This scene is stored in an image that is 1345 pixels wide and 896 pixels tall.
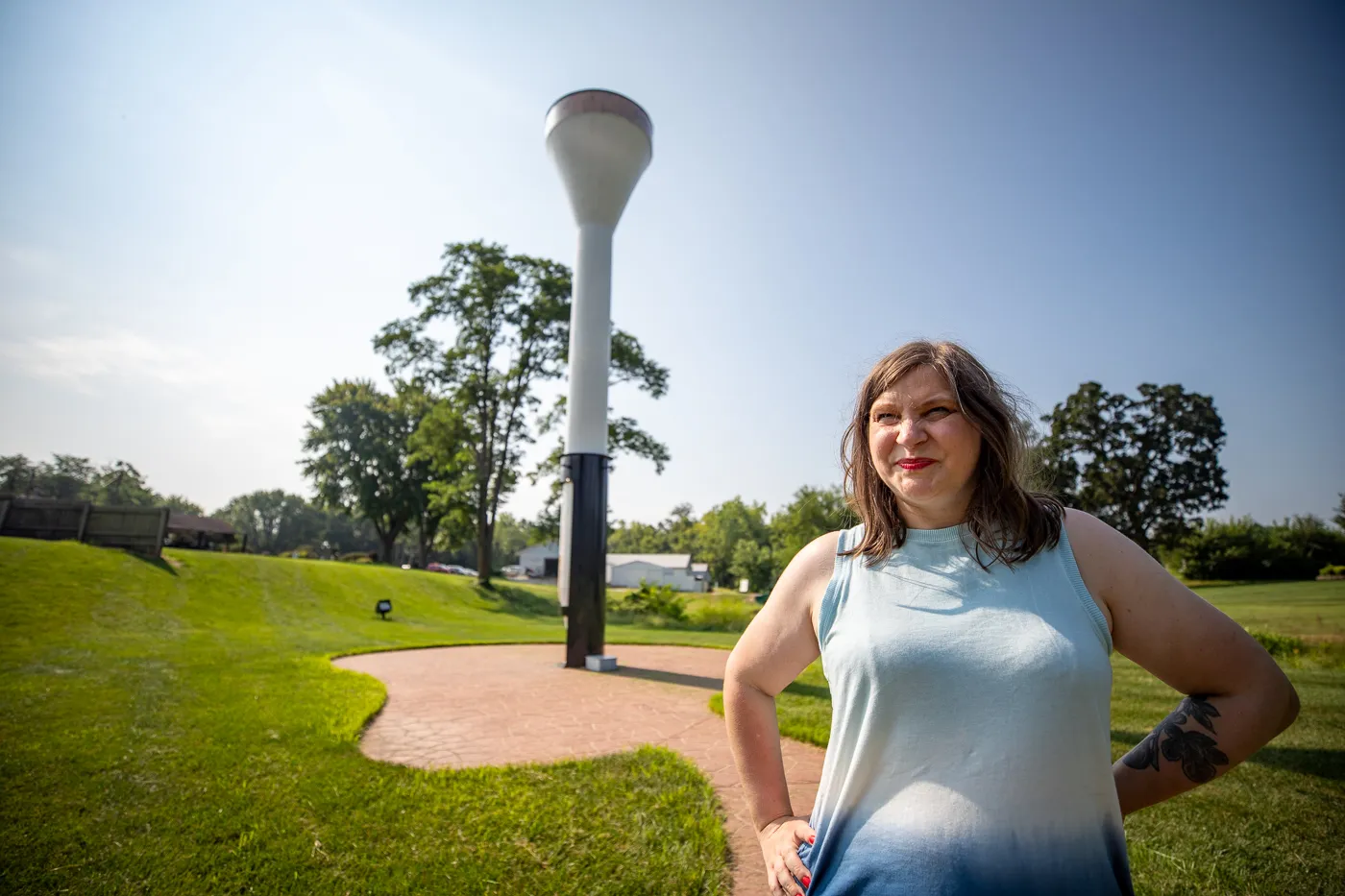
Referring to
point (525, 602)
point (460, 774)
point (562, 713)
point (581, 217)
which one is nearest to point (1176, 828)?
point (460, 774)

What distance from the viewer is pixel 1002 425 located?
5.22 feet

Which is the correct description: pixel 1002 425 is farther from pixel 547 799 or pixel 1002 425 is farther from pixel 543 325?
pixel 543 325

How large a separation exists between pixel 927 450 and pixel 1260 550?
22458 millimetres

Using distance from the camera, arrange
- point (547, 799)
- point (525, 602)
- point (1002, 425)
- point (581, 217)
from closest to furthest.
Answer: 1. point (1002, 425)
2. point (547, 799)
3. point (581, 217)
4. point (525, 602)

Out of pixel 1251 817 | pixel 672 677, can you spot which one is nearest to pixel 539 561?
pixel 672 677

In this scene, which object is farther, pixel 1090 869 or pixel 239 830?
pixel 239 830

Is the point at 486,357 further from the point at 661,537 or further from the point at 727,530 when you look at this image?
the point at 661,537

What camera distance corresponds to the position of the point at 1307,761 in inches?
196

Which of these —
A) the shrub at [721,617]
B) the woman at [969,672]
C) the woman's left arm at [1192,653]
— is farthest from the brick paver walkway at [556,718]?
the shrub at [721,617]

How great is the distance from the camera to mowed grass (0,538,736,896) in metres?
3.24

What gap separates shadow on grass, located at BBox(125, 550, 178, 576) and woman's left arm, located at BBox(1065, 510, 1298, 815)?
1976 cm

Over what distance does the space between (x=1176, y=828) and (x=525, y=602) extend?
2425cm

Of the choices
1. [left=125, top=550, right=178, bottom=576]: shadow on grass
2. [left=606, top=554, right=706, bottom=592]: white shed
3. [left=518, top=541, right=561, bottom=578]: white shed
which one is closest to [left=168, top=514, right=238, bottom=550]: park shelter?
[left=125, top=550, right=178, bottom=576]: shadow on grass

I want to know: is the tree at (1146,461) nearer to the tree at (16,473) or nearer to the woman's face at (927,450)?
the woman's face at (927,450)
